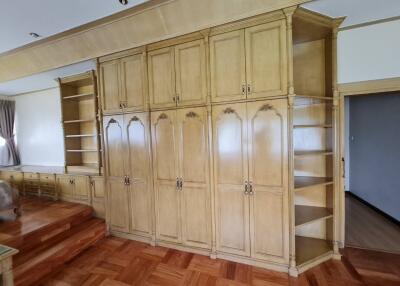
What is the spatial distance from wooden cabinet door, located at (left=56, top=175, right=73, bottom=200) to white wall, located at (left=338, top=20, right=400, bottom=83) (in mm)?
4612

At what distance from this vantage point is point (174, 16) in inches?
98.4

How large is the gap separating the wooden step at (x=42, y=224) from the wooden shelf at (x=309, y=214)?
127 inches

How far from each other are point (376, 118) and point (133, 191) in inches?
171

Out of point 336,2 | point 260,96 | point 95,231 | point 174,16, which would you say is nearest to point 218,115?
point 260,96

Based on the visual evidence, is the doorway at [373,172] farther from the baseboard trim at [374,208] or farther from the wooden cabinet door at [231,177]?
the wooden cabinet door at [231,177]

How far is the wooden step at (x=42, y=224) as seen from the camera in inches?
108

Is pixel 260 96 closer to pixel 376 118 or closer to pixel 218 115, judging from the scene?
pixel 218 115

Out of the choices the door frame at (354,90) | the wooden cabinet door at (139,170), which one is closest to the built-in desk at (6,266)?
the wooden cabinet door at (139,170)

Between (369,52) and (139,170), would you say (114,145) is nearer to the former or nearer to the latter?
(139,170)

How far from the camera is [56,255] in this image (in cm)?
269

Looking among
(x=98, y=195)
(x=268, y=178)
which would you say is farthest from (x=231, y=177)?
(x=98, y=195)

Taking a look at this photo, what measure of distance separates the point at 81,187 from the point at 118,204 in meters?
1.09

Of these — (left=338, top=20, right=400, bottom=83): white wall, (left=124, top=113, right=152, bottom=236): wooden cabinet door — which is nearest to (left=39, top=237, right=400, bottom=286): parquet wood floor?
(left=124, top=113, right=152, bottom=236): wooden cabinet door

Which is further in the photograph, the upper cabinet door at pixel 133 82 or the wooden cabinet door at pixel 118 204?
the wooden cabinet door at pixel 118 204
